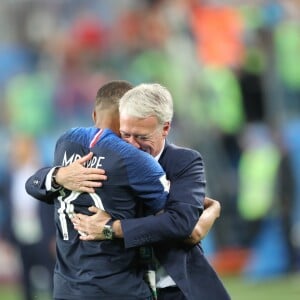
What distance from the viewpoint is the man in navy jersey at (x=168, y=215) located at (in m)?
4.65

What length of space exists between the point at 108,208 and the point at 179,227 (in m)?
0.34

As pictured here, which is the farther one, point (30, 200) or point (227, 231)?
point (227, 231)

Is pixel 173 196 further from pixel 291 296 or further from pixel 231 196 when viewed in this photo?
pixel 231 196

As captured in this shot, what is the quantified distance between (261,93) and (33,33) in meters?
3.21

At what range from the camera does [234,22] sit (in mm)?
13812

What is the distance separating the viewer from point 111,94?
4785 millimetres

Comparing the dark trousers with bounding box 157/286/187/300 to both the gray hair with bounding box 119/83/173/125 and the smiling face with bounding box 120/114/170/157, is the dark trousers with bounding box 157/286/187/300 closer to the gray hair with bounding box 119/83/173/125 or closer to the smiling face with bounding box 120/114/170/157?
the smiling face with bounding box 120/114/170/157

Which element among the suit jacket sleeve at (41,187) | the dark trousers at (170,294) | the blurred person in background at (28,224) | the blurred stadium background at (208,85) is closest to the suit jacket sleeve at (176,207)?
the dark trousers at (170,294)

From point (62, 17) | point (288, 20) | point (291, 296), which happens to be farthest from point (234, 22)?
point (291, 296)

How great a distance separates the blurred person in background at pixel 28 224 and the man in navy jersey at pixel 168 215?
5.39 m

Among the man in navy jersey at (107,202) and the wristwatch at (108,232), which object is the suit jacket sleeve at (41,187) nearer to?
the man in navy jersey at (107,202)

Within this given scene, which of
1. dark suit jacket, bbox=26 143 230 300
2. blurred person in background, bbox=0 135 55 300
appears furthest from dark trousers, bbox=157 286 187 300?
blurred person in background, bbox=0 135 55 300

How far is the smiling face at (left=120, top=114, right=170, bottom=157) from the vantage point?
15.3ft

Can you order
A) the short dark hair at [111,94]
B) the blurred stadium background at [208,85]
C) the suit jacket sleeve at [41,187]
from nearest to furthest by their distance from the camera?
the short dark hair at [111,94], the suit jacket sleeve at [41,187], the blurred stadium background at [208,85]
